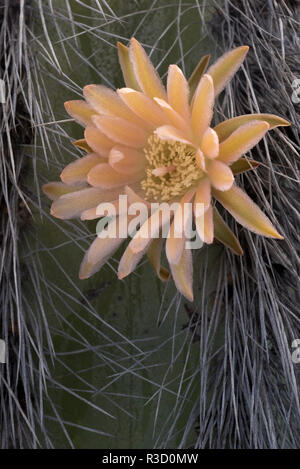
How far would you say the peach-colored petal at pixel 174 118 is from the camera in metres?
0.46

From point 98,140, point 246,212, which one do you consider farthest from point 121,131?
point 246,212

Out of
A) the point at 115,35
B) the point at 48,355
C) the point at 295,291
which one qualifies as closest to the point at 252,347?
the point at 295,291

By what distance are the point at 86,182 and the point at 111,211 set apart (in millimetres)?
49

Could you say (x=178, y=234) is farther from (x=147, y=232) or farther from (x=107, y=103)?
(x=107, y=103)

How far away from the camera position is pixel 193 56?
62cm

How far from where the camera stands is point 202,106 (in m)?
0.47

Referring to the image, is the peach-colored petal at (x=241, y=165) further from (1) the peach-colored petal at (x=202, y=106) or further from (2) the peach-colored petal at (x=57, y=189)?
(2) the peach-colored petal at (x=57, y=189)

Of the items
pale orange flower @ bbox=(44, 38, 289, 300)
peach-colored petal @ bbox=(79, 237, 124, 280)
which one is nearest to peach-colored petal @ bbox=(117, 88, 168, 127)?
pale orange flower @ bbox=(44, 38, 289, 300)

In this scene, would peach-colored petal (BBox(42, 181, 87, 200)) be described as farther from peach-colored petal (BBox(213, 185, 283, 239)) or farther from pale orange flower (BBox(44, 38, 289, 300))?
peach-colored petal (BBox(213, 185, 283, 239))

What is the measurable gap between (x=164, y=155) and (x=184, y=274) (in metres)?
0.10

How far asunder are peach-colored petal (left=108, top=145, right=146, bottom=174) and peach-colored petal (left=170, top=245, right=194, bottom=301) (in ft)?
0.27

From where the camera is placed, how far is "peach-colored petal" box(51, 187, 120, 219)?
520 mm

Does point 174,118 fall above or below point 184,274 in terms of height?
above

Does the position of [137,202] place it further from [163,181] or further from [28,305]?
[28,305]
